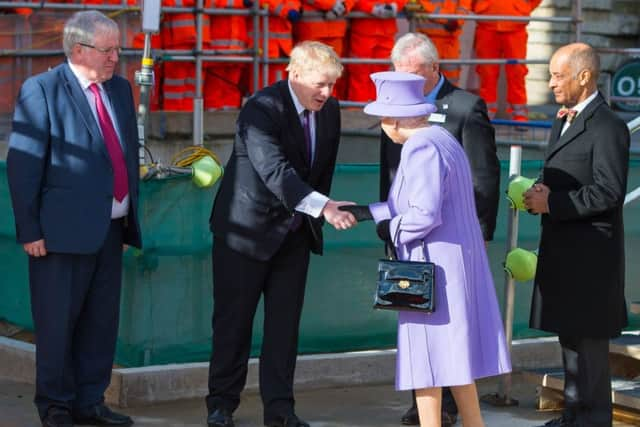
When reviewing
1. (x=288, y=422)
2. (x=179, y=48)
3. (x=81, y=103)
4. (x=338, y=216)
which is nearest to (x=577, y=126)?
(x=338, y=216)

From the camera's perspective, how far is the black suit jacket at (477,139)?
6.10 meters

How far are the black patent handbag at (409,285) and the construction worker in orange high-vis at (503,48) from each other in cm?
745

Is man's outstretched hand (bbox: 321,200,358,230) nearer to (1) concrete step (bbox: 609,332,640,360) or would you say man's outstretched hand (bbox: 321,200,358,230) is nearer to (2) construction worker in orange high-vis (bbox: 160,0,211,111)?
(1) concrete step (bbox: 609,332,640,360)

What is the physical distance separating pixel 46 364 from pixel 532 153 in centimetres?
575

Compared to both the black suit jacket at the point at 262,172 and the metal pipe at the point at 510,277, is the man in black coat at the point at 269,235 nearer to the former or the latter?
the black suit jacket at the point at 262,172

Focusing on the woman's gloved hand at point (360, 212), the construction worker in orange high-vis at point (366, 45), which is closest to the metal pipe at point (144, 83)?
the woman's gloved hand at point (360, 212)

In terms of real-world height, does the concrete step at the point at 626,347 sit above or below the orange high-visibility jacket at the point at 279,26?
below

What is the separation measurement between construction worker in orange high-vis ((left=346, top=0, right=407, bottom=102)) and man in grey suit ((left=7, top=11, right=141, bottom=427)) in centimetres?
543

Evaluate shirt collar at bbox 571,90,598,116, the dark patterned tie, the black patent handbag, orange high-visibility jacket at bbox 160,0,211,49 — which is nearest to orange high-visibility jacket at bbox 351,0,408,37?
orange high-visibility jacket at bbox 160,0,211,49

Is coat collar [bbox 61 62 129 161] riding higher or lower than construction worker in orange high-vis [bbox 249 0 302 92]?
lower

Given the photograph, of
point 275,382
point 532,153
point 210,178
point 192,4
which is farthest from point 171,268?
point 532,153

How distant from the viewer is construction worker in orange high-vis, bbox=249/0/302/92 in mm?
10727

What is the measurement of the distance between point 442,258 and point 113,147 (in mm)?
1720

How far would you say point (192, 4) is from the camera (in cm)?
1041
